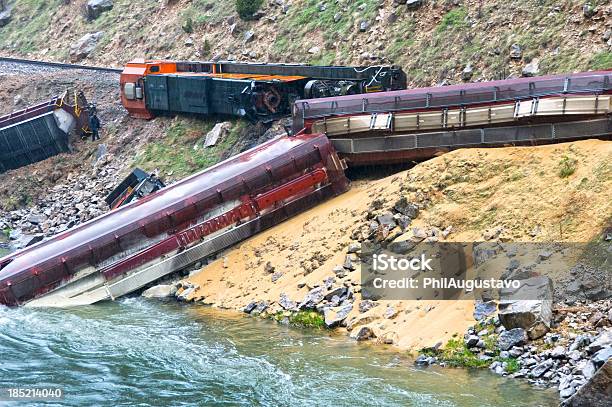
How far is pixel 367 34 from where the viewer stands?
40.2 meters

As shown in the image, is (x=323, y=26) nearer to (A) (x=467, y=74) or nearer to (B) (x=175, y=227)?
(A) (x=467, y=74)

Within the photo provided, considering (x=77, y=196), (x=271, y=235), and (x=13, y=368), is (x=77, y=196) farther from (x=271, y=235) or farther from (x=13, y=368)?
(x=13, y=368)

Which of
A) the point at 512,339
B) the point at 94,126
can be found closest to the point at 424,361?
the point at 512,339

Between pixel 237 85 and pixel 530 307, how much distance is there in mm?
19942

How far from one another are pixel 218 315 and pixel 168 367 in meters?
4.56

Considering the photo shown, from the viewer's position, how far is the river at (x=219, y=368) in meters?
17.9

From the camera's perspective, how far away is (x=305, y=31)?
4322 cm

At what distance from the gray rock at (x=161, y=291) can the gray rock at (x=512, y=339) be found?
10.5 meters

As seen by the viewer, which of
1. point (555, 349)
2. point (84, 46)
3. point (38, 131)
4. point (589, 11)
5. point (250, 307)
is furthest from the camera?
point (84, 46)

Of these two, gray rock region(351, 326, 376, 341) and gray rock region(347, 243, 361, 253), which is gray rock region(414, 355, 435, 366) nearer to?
gray rock region(351, 326, 376, 341)

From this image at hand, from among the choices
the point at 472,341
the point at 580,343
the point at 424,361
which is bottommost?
the point at 424,361

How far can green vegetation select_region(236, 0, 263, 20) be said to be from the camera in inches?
1809

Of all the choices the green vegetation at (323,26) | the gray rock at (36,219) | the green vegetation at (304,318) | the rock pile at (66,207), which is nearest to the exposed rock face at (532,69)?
the green vegetation at (323,26)

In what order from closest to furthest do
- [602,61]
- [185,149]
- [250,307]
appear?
[250,307]
[602,61]
[185,149]
